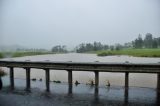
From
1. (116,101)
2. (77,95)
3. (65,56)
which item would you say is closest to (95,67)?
(77,95)

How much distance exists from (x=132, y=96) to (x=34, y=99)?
56.4 feet

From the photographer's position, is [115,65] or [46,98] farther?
[115,65]

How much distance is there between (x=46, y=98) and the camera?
4806 centimetres

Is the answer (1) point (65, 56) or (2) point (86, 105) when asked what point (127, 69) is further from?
(1) point (65, 56)

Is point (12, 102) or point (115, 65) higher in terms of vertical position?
point (115, 65)

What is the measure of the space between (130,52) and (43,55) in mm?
40037

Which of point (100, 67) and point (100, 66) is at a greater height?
point (100, 66)

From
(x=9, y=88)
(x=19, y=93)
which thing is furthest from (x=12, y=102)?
(x=9, y=88)

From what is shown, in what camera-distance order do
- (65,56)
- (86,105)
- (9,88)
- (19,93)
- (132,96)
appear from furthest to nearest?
(65,56)
(9,88)
(19,93)
(132,96)
(86,105)

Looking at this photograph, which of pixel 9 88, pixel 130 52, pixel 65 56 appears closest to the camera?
pixel 9 88

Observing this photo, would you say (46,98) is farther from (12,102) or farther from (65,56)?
(65,56)

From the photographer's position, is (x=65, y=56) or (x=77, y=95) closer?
(x=77, y=95)

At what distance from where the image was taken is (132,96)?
49500 mm

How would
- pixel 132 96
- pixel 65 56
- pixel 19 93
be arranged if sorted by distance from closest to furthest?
1. pixel 132 96
2. pixel 19 93
3. pixel 65 56
